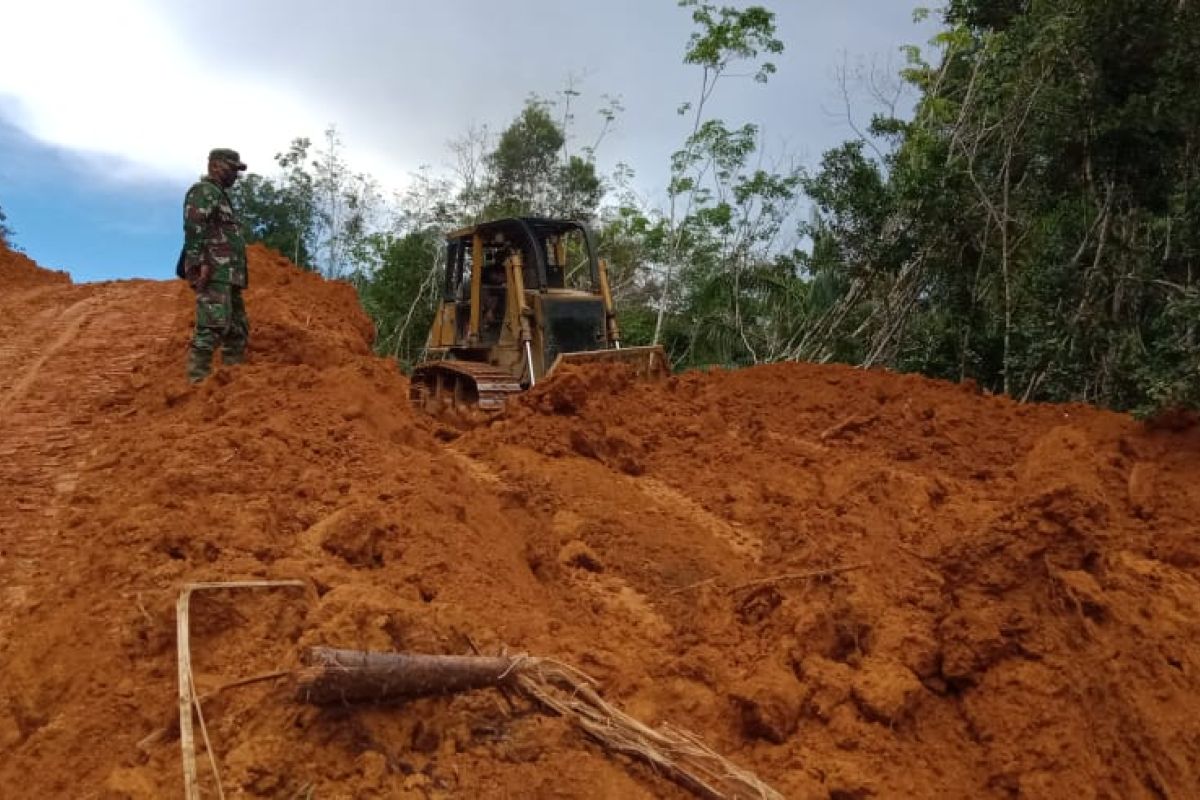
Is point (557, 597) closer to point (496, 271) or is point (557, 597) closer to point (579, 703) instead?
point (579, 703)

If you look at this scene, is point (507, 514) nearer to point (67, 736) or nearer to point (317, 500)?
point (317, 500)

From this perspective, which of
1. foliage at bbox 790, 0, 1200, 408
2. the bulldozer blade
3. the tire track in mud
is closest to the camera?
the tire track in mud

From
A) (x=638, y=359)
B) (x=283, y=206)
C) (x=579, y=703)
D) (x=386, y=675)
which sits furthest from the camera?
(x=283, y=206)

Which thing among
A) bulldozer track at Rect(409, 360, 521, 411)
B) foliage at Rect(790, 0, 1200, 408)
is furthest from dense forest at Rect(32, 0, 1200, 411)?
bulldozer track at Rect(409, 360, 521, 411)

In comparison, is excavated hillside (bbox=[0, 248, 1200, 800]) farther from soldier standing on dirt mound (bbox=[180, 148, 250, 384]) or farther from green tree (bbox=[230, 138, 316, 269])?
green tree (bbox=[230, 138, 316, 269])

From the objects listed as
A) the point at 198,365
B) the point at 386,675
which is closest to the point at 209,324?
the point at 198,365

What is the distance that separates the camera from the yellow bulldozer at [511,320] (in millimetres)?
11414

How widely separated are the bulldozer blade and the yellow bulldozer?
12 millimetres

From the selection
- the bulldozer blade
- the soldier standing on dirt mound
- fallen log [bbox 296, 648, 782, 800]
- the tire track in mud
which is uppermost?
the soldier standing on dirt mound

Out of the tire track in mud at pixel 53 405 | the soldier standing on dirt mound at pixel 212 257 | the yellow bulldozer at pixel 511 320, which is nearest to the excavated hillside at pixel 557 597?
the tire track in mud at pixel 53 405

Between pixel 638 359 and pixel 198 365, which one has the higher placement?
pixel 638 359

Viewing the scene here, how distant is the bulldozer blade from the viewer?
10.7 meters

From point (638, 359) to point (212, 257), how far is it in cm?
524

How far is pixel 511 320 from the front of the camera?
12.1 meters
